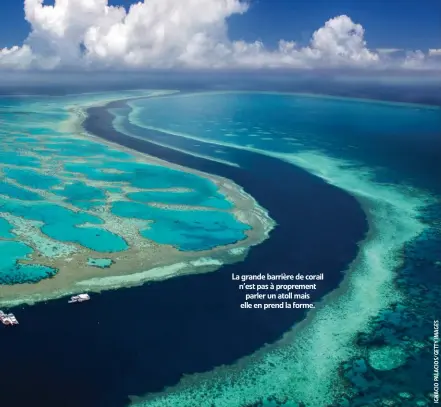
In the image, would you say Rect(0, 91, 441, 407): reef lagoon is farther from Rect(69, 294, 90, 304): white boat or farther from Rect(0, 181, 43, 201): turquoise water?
Rect(69, 294, 90, 304): white boat

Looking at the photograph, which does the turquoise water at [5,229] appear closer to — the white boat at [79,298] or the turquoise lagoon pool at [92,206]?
the turquoise lagoon pool at [92,206]

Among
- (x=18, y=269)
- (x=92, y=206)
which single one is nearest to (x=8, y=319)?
(x=18, y=269)

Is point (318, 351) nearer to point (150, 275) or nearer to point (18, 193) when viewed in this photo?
point (150, 275)

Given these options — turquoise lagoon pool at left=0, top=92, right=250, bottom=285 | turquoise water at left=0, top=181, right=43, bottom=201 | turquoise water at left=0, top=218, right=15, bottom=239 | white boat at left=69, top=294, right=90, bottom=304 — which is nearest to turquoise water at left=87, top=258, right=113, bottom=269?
turquoise lagoon pool at left=0, top=92, right=250, bottom=285

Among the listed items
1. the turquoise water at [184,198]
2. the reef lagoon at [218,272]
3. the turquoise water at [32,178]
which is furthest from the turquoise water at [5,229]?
the turquoise water at [184,198]

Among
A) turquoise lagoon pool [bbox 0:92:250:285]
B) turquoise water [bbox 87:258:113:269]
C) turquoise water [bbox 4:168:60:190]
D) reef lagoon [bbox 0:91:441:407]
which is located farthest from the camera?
turquoise water [bbox 4:168:60:190]

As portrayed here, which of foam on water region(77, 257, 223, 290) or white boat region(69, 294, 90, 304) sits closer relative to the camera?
white boat region(69, 294, 90, 304)

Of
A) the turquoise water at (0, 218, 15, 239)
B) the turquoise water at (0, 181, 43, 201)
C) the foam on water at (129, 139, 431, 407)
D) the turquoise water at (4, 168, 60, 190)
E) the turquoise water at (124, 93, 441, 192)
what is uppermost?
the turquoise water at (124, 93, 441, 192)
